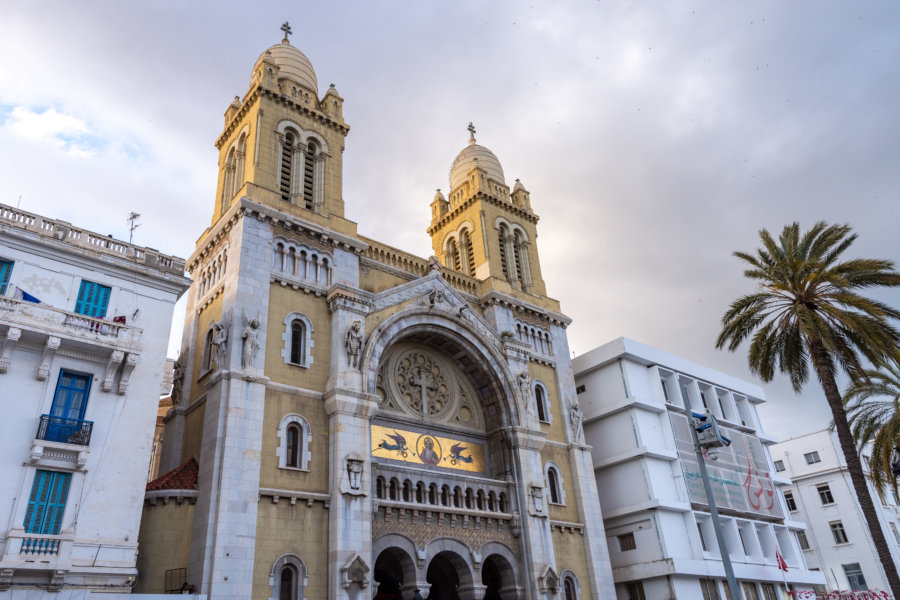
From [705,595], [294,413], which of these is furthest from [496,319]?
[705,595]

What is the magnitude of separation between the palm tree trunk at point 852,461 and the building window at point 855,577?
117ft

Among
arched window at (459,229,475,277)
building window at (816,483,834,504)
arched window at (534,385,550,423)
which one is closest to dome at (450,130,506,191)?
arched window at (459,229,475,277)

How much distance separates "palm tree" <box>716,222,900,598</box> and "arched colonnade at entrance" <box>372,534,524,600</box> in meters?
13.8

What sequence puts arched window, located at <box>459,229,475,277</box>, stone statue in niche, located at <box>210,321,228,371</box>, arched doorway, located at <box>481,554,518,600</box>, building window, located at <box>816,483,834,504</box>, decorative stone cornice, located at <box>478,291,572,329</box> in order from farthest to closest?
building window, located at <box>816,483,834,504</box>
arched window, located at <box>459,229,475,277</box>
decorative stone cornice, located at <box>478,291,572,329</box>
arched doorway, located at <box>481,554,518,600</box>
stone statue in niche, located at <box>210,321,228,371</box>

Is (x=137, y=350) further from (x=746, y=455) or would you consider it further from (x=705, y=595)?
(x=746, y=455)

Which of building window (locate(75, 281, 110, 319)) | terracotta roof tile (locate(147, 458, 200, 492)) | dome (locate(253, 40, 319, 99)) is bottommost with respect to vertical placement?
terracotta roof tile (locate(147, 458, 200, 492))

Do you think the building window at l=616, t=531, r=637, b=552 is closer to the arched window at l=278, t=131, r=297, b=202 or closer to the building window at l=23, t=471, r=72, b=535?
the arched window at l=278, t=131, r=297, b=202

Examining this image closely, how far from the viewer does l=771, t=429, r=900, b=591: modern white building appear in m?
55.5

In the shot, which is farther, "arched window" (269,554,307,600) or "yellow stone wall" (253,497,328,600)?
"arched window" (269,554,307,600)

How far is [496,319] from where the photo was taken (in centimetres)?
3662

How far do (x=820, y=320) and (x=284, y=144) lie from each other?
2505cm

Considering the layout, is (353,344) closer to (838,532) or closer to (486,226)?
(486,226)

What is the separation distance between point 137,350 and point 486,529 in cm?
1664

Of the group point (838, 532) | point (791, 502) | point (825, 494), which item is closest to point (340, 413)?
point (838, 532)
